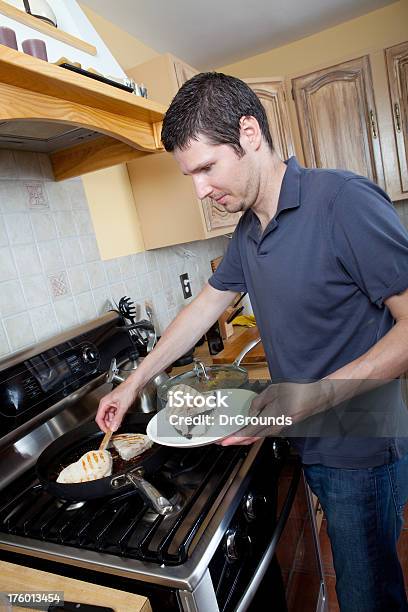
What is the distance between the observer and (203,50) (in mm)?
2309

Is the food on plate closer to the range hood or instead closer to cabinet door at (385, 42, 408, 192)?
the range hood

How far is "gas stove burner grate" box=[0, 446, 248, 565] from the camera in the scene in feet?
2.34

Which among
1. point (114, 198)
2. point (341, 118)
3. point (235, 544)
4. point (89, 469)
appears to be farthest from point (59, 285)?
point (341, 118)

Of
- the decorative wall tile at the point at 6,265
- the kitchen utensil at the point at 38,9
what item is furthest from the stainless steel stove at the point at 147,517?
the kitchen utensil at the point at 38,9

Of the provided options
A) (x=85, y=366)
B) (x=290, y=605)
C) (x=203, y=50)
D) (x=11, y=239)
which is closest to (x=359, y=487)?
(x=290, y=605)

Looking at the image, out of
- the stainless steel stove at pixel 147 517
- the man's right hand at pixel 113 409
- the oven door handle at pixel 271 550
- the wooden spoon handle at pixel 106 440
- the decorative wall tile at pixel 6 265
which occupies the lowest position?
the oven door handle at pixel 271 550

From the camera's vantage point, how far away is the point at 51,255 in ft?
4.31

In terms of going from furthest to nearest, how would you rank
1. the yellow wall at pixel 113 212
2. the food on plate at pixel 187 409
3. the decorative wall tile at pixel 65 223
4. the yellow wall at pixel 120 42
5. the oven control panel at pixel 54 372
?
the yellow wall at pixel 120 42 → the yellow wall at pixel 113 212 → the decorative wall tile at pixel 65 223 → the oven control panel at pixel 54 372 → the food on plate at pixel 187 409

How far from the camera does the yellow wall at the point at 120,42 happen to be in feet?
5.68

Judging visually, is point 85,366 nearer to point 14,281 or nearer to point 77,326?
point 77,326

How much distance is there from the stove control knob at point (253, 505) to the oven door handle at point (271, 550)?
81 mm

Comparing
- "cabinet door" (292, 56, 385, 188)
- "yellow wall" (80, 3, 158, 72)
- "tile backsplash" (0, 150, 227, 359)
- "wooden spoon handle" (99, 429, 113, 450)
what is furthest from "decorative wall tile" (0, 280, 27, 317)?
"cabinet door" (292, 56, 385, 188)

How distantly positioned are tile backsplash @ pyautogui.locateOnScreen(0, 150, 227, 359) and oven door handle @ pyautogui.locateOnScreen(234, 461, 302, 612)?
0.79 m

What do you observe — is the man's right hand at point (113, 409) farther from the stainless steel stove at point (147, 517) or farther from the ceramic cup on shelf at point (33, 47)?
the ceramic cup on shelf at point (33, 47)
